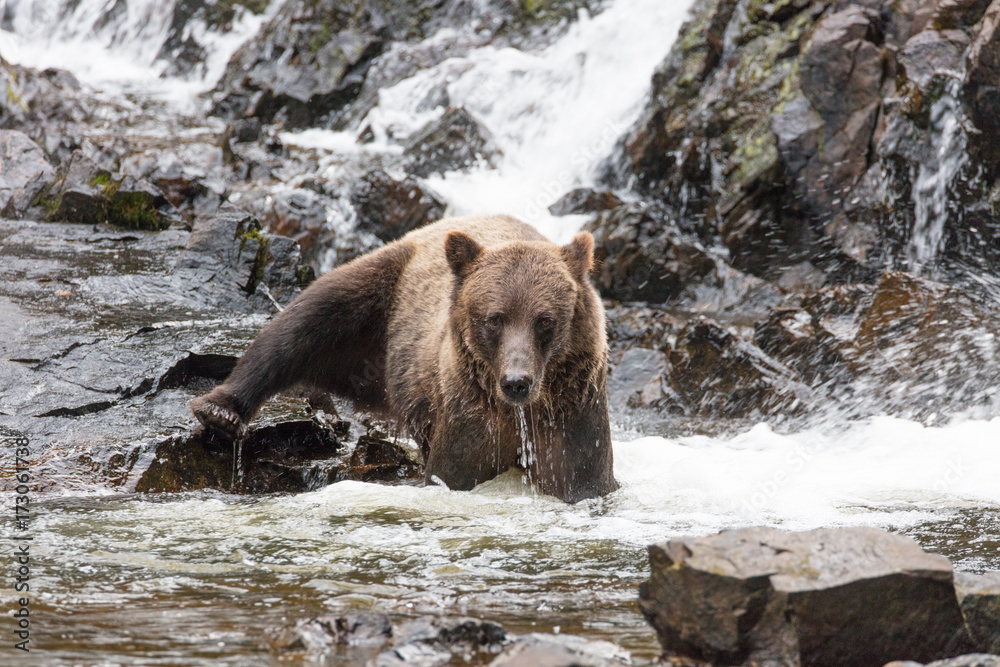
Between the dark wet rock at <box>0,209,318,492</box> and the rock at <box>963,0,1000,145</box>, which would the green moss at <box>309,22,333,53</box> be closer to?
the dark wet rock at <box>0,209,318,492</box>

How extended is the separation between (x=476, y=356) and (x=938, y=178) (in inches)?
325

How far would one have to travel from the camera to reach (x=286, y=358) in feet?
22.6

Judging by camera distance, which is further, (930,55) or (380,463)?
(930,55)

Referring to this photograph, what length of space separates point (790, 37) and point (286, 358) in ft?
36.3

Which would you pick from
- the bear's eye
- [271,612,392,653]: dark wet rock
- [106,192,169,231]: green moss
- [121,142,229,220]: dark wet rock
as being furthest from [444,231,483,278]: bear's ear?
[121,142,229,220]: dark wet rock

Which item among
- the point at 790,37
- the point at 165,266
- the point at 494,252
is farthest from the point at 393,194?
the point at 494,252

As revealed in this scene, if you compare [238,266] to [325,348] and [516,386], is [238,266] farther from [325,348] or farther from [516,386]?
[516,386]

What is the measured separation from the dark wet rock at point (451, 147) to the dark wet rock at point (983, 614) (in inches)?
568

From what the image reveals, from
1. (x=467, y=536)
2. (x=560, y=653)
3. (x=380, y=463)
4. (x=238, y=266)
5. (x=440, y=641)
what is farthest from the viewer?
(x=238, y=266)

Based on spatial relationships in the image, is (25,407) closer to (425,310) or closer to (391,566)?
(425,310)

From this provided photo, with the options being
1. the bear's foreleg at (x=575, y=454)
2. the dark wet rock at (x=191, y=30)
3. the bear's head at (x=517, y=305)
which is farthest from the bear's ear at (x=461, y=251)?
the dark wet rock at (x=191, y=30)

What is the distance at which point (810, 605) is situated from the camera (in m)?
3.19

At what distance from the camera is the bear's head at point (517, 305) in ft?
17.7

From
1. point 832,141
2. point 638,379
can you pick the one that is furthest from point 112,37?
point 638,379
